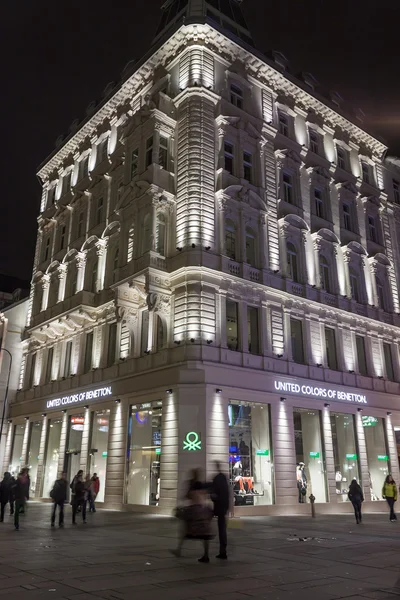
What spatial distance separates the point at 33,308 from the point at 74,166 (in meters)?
12.3

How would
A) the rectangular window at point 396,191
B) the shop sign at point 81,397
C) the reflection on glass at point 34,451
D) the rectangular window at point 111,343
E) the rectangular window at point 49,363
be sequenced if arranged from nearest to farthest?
the shop sign at point 81,397 → the rectangular window at point 111,343 → the reflection on glass at point 34,451 → the rectangular window at point 49,363 → the rectangular window at point 396,191

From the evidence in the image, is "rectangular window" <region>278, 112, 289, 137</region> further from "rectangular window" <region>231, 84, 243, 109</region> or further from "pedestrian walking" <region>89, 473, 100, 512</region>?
"pedestrian walking" <region>89, 473, 100, 512</region>

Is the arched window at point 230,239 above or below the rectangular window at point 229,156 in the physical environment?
below

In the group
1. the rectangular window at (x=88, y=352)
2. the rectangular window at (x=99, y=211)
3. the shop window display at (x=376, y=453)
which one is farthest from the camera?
the rectangular window at (x=99, y=211)

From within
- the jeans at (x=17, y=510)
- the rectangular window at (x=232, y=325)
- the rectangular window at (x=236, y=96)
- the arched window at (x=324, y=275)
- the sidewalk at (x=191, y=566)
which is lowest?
the sidewalk at (x=191, y=566)

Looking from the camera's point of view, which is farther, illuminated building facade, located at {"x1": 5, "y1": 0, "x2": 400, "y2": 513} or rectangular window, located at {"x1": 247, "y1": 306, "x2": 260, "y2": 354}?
rectangular window, located at {"x1": 247, "y1": 306, "x2": 260, "y2": 354}

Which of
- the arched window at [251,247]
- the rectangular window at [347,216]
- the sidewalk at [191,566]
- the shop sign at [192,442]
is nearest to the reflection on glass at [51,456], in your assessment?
the shop sign at [192,442]

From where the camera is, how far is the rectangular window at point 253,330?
2783 cm

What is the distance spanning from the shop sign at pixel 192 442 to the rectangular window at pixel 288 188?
17.2 m

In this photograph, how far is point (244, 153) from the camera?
105 feet

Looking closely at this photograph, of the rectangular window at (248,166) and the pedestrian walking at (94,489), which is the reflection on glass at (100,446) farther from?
the rectangular window at (248,166)

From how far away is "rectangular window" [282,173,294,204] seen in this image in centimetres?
3366

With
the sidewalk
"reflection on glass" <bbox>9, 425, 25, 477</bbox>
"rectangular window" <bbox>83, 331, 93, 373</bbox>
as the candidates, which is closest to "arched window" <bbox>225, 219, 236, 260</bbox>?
"rectangular window" <bbox>83, 331, 93, 373</bbox>

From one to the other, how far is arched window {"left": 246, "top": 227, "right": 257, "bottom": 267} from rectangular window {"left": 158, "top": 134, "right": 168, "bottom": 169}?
634 centimetres
